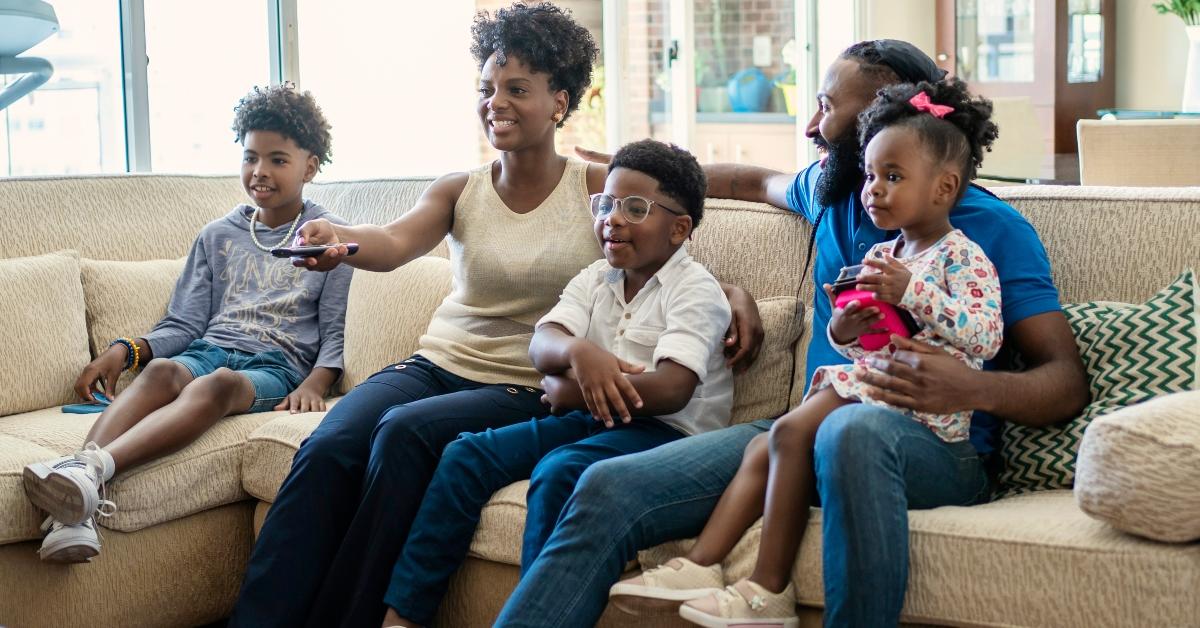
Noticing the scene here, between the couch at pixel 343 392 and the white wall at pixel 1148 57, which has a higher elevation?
the white wall at pixel 1148 57

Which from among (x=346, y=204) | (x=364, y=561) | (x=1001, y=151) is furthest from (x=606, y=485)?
(x=1001, y=151)

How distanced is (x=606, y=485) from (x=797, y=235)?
2.55 feet

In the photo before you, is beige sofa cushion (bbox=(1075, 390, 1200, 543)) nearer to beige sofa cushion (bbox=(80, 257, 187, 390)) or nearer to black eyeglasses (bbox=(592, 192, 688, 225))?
black eyeglasses (bbox=(592, 192, 688, 225))

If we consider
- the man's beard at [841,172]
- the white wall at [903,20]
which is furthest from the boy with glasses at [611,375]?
the white wall at [903,20]

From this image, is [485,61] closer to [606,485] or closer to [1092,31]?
[606,485]

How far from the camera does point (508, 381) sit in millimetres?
2314

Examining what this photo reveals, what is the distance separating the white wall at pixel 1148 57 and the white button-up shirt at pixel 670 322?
5181 mm

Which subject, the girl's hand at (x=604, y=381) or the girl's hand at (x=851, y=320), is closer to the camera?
the girl's hand at (x=851, y=320)

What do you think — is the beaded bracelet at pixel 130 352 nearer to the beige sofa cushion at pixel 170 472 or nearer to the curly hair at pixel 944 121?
the beige sofa cushion at pixel 170 472

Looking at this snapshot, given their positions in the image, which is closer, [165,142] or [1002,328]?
[1002,328]

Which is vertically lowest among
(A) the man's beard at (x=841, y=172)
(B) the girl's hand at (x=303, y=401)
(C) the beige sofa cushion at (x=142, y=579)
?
(C) the beige sofa cushion at (x=142, y=579)

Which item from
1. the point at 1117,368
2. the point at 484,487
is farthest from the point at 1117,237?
the point at 484,487

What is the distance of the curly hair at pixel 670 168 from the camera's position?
83.6 inches

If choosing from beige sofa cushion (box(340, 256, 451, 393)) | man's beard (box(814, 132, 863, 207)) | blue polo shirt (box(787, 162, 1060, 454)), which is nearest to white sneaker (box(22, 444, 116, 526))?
beige sofa cushion (box(340, 256, 451, 393))
